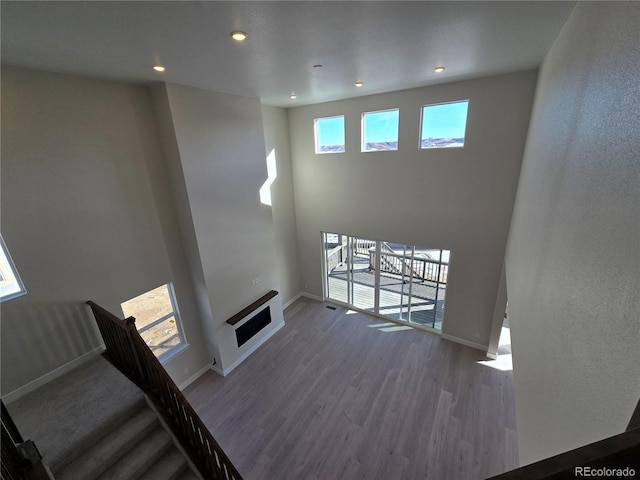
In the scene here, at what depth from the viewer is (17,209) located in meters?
3.02

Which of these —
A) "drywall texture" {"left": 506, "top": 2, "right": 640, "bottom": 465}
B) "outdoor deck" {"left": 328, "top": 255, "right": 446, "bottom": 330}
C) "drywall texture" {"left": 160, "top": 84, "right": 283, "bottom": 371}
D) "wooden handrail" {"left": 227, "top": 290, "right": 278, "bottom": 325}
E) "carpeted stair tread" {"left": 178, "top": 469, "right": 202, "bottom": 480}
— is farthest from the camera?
"outdoor deck" {"left": 328, "top": 255, "right": 446, "bottom": 330}

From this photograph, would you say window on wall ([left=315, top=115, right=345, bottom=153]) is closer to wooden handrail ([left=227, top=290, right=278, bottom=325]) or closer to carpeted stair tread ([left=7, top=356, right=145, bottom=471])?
wooden handrail ([left=227, top=290, right=278, bottom=325])

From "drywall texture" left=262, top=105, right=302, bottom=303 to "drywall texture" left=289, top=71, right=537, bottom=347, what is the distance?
0.28 m

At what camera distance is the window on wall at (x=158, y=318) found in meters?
4.43

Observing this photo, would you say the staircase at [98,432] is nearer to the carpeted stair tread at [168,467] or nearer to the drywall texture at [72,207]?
the carpeted stair tread at [168,467]

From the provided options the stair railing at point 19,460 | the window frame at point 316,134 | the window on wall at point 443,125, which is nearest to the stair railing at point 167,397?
the stair railing at point 19,460

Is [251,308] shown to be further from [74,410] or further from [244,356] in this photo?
[74,410]

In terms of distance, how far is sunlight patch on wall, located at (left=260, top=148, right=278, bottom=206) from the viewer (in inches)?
226

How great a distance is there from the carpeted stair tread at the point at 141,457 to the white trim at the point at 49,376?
1.55m

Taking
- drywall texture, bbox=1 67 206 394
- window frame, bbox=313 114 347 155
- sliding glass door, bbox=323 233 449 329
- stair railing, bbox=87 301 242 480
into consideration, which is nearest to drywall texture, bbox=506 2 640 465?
stair railing, bbox=87 301 242 480

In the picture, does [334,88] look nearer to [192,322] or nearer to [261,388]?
[192,322]

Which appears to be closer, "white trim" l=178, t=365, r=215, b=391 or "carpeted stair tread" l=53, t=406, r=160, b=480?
"carpeted stair tread" l=53, t=406, r=160, b=480

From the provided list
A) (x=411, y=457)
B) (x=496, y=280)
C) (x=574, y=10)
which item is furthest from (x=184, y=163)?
(x=496, y=280)

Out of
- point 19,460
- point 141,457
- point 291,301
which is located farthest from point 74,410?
point 291,301
